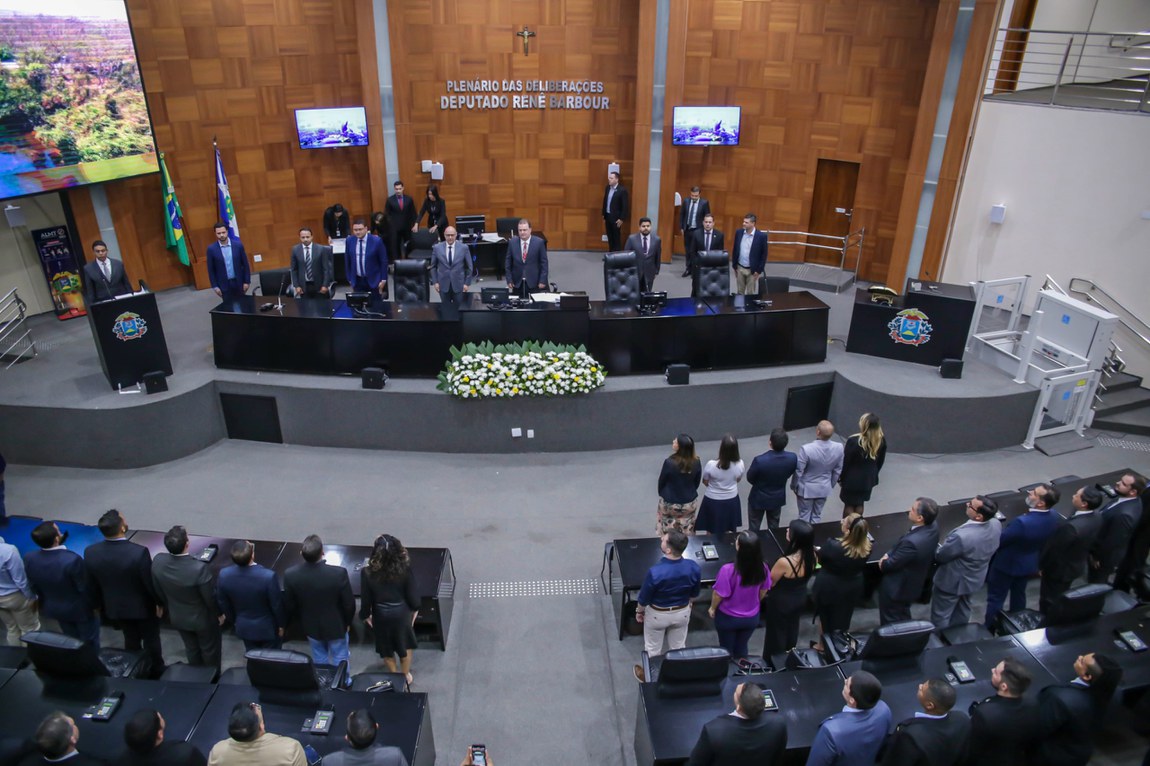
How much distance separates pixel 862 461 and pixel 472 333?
4.40 metres

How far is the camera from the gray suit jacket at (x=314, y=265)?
10000 millimetres

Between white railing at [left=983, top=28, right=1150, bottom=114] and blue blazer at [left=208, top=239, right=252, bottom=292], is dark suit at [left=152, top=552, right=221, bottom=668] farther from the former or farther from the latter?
white railing at [left=983, top=28, right=1150, bottom=114]

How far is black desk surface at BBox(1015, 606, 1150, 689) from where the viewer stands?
513 cm

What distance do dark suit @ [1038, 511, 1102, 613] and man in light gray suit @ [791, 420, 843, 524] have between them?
65.4 inches

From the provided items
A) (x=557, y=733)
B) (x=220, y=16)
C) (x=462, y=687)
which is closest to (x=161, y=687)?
(x=462, y=687)

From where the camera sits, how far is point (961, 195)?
38.4 ft

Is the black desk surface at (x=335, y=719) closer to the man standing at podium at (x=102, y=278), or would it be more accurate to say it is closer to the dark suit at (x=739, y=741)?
the dark suit at (x=739, y=741)

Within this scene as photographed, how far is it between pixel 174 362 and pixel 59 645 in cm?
538

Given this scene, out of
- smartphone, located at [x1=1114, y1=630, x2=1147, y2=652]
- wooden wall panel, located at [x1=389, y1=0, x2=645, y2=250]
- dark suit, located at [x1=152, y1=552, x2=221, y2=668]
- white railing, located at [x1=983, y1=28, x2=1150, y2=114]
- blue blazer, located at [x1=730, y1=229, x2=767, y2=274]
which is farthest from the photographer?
wooden wall panel, located at [x1=389, y1=0, x2=645, y2=250]

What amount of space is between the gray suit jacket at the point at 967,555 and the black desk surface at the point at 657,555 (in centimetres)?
122

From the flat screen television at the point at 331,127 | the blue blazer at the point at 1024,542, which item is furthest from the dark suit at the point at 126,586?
the flat screen television at the point at 331,127

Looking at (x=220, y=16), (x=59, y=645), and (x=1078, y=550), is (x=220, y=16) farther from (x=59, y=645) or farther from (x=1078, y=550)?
(x=1078, y=550)

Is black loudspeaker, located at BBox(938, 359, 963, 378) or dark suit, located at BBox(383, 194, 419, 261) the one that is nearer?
black loudspeaker, located at BBox(938, 359, 963, 378)

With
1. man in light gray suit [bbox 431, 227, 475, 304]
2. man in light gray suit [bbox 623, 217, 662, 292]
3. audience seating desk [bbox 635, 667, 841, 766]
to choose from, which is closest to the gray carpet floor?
audience seating desk [bbox 635, 667, 841, 766]
